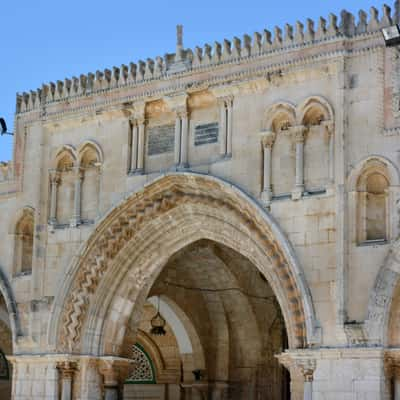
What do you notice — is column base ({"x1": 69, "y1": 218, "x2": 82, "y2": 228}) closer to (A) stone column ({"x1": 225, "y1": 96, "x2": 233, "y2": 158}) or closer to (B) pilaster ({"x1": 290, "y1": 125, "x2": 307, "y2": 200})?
(A) stone column ({"x1": 225, "y1": 96, "x2": 233, "y2": 158})

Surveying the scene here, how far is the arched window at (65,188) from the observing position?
17406mm

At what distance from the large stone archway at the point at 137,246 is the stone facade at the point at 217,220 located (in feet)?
0.08

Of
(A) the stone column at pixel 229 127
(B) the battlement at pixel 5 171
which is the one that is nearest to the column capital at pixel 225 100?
(A) the stone column at pixel 229 127

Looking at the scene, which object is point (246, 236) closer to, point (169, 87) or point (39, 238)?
point (169, 87)

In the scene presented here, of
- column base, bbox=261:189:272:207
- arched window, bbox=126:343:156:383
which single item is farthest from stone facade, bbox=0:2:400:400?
arched window, bbox=126:343:156:383

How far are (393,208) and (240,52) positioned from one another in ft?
10.9

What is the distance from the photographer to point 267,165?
1515 centimetres

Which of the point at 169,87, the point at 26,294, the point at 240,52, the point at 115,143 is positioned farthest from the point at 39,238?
the point at 240,52

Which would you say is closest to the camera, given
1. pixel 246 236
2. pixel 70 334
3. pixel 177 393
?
pixel 246 236

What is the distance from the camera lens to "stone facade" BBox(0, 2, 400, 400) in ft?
46.4

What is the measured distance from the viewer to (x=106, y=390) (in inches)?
671

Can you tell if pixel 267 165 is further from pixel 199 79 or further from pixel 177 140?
pixel 199 79

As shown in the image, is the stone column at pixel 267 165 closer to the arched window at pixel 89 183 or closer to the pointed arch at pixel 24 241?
the arched window at pixel 89 183

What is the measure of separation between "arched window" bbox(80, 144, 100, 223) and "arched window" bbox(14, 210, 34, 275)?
1138mm
